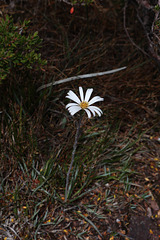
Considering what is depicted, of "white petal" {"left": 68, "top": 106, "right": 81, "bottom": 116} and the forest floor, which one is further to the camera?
the forest floor

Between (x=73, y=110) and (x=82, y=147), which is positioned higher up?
(x=73, y=110)

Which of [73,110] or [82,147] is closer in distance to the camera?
[73,110]

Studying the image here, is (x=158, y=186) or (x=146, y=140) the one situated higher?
(x=146, y=140)

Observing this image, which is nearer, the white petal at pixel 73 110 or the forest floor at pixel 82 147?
the white petal at pixel 73 110

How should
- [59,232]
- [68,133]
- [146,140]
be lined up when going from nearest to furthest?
[59,232] < [68,133] < [146,140]

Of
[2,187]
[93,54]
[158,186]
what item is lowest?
[158,186]

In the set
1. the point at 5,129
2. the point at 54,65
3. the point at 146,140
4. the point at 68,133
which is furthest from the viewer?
the point at 54,65

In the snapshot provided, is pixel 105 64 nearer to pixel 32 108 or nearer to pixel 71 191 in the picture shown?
pixel 32 108

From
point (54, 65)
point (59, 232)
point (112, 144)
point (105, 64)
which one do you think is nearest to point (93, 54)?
point (105, 64)
